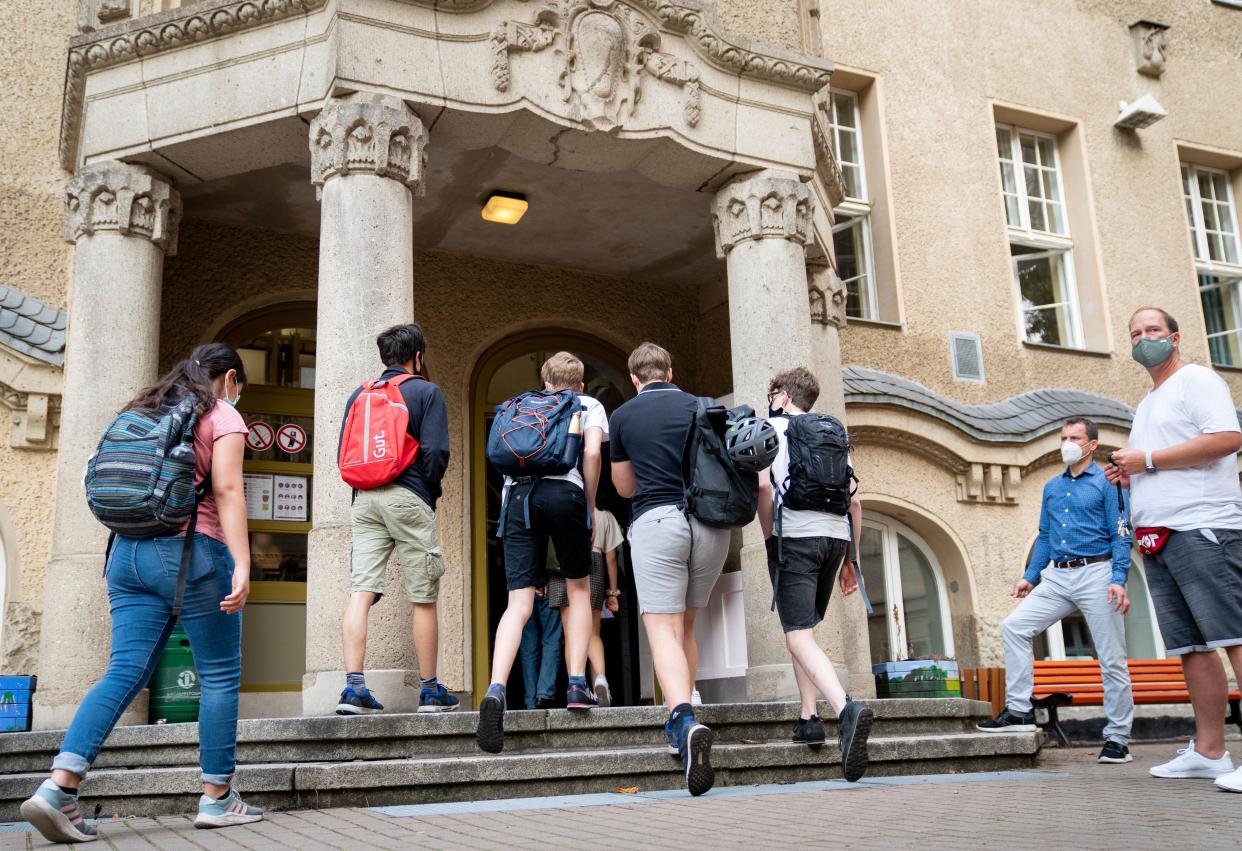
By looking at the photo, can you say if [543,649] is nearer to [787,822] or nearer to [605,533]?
[605,533]

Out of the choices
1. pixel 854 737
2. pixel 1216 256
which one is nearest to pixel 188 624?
pixel 854 737

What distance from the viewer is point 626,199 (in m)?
9.60

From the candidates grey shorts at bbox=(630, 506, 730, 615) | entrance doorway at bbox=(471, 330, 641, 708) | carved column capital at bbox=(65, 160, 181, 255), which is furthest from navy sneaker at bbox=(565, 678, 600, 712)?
carved column capital at bbox=(65, 160, 181, 255)

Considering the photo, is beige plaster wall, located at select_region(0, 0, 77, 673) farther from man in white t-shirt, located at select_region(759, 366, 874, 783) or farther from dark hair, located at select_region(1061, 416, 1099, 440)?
dark hair, located at select_region(1061, 416, 1099, 440)

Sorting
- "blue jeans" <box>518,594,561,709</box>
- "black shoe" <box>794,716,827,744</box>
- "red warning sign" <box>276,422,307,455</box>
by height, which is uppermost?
"red warning sign" <box>276,422,307,455</box>

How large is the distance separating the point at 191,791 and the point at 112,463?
1468 millimetres

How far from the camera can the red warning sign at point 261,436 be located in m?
9.70

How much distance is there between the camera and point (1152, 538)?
5.41 m

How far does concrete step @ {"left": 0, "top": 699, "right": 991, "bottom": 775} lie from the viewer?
551 cm

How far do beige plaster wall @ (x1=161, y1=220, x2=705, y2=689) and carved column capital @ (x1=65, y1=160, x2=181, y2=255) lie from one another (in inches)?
60.3

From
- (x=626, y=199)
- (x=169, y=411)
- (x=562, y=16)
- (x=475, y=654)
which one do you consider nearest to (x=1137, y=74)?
(x=626, y=199)

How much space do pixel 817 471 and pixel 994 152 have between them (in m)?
8.45

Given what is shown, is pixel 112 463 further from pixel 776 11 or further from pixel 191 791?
pixel 776 11

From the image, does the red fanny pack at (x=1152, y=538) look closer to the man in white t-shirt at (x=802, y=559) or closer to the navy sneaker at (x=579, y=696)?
the man in white t-shirt at (x=802, y=559)
